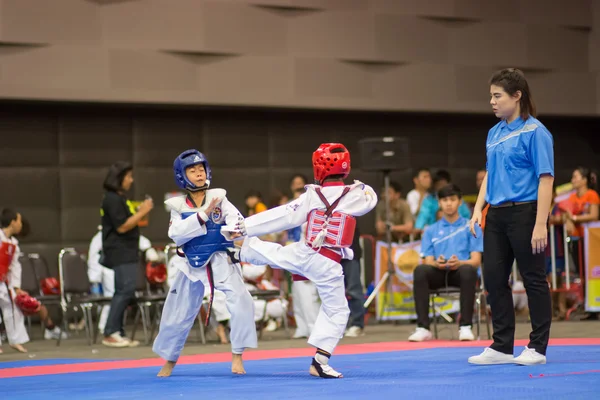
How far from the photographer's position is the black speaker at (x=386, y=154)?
9.72m

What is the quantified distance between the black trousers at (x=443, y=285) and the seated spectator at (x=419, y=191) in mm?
3074

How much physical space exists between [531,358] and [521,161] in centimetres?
103

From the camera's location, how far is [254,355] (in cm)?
641

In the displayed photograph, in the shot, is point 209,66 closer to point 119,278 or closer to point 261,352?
point 119,278

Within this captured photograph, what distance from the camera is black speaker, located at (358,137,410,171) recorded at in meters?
9.72

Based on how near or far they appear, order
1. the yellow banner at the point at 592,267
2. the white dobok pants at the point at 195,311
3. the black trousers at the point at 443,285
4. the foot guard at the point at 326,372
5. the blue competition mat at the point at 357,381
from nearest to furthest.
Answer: the blue competition mat at the point at 357,381 → the foot guard at the point at 326,372 → the white dobok pants at the point at 195,311 → the black trousers at the point at 443,285 → the yellow banner at the point at 592,267

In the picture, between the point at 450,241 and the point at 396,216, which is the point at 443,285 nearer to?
the point at 450,241

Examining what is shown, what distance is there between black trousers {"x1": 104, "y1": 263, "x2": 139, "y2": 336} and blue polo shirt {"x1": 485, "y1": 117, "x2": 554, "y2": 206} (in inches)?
153

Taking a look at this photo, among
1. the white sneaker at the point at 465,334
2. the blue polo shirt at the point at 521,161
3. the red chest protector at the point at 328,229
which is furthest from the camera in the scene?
the white sneaker at the point at 465,334

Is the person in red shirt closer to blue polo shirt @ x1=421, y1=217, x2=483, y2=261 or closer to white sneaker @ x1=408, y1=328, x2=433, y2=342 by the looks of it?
blue polo shirt @ x1=421, y1=217, x2=483, y2=261

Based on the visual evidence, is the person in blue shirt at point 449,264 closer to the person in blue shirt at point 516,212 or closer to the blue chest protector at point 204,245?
the person in blue shirt at point 516,212

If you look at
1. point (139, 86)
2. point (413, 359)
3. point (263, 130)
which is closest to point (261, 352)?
point (413, 359)

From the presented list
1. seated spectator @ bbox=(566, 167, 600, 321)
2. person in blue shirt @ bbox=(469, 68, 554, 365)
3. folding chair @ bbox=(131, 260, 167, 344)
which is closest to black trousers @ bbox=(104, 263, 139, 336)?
Answer: folding chair @ bbox=(131, 260, 167, 344)

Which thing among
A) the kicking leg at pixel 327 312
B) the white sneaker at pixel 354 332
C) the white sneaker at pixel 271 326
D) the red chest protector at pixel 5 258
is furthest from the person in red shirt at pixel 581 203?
the red chest protector at pixel 5 258
